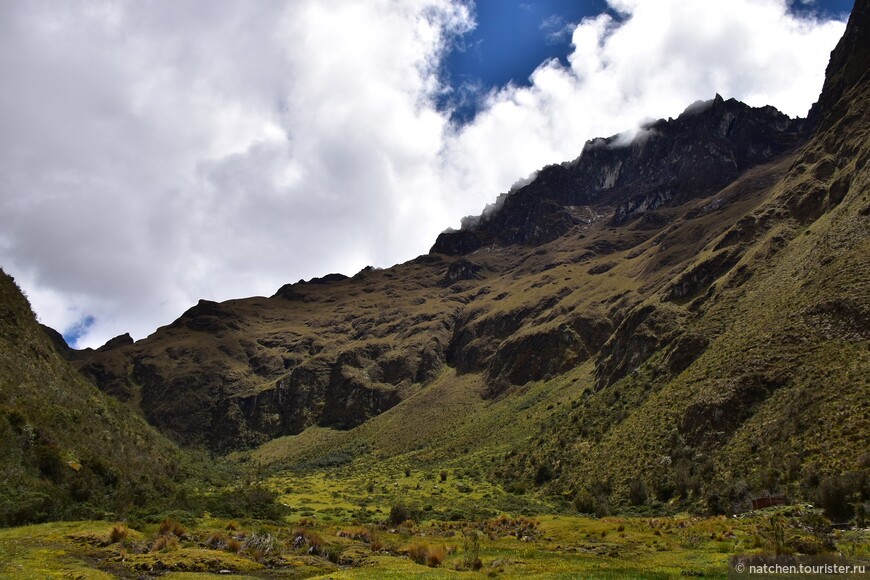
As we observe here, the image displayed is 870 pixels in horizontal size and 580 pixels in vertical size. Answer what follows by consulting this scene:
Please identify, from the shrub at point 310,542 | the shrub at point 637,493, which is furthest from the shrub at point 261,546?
the shrub at point 637,493

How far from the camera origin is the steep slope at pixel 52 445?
1319 inches

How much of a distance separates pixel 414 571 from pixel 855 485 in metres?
30.1

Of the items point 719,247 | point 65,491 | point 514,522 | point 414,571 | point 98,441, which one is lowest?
point 514,522

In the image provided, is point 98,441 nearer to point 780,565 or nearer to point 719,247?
point 780,565

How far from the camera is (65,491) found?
36219mm

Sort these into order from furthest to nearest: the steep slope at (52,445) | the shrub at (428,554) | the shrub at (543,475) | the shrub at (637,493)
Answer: the shrub at (543,475)
the shrub at (637,493)
the steep slope at (52,445)
the shrub at (428,554)

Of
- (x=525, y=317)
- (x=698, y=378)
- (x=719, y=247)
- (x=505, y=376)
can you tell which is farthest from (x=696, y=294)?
(x=525, y=317)

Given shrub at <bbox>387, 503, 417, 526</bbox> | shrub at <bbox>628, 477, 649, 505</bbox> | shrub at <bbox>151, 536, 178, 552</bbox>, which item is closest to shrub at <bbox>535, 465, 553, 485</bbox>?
shrub at <bbox>628, 477, 649, 505</bbox>

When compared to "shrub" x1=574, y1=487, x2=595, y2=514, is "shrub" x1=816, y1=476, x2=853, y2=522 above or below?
above

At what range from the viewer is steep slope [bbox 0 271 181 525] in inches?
1319

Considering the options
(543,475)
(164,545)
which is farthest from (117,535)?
(543,475)

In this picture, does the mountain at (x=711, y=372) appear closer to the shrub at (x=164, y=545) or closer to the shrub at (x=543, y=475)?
the shrub at (x=543, y=475)

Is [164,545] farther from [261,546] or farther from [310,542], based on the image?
[310,542]

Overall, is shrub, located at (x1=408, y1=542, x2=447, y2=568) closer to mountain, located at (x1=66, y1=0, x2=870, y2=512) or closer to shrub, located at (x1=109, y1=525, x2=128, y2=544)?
shrub, located at (x1=109, y1=525, x2=128, y2=544)
